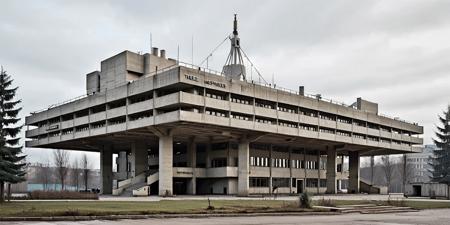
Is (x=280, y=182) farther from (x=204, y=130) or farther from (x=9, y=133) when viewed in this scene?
(x=9, y=133)

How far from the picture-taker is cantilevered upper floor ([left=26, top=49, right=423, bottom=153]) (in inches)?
2611

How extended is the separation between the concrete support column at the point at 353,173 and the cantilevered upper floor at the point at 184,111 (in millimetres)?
6950

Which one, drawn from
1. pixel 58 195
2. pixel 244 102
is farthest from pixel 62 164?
pixel 58 195

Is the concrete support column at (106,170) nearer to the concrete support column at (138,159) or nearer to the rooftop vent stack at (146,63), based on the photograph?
the concrete support column at (138,159)

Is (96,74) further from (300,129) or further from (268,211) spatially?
(268,211)

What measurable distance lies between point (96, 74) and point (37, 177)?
359ft

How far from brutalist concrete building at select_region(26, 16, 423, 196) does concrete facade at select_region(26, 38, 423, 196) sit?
0.55ft

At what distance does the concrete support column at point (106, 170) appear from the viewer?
9172cm

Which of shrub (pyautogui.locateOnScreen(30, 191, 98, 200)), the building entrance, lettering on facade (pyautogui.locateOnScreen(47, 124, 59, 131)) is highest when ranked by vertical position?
lettering on facade (pyautogui.locateOnScreen(47, 124, 59, 131))

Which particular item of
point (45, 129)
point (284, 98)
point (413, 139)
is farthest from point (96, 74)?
point (413, 139)

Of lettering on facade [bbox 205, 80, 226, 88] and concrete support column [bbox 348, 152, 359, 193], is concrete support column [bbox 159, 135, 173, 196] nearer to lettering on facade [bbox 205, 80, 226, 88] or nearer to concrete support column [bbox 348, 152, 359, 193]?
lettering on facade [bbox 205, 80, 226, 88]

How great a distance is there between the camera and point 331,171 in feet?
323

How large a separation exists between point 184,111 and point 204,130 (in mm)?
10310

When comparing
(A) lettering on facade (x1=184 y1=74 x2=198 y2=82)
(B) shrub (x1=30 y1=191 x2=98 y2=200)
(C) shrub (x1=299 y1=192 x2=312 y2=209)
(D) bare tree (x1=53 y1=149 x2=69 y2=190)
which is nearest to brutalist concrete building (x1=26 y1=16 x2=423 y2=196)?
(A) lettering on facade (x1=184 y1=74 x2=198 y2=82)
